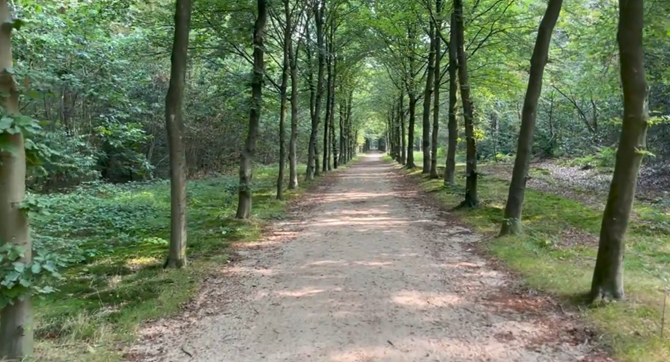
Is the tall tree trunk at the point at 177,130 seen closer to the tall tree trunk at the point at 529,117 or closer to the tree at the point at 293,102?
the tall tree trunk at the point at 529,117

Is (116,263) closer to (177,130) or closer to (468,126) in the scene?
(177,130)

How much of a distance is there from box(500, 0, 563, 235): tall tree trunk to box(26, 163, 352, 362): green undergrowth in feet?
17.6

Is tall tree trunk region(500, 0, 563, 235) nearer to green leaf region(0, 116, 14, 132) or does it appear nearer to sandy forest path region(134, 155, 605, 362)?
sandy forest path region(134, 155, 605, 362)

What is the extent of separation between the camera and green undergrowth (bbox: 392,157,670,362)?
455 centimetres

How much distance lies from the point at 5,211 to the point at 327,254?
5227 mm

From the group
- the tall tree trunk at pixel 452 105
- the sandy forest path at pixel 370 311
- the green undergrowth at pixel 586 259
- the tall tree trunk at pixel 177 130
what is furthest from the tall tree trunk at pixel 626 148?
the tall tree trunk at pixel 452 105

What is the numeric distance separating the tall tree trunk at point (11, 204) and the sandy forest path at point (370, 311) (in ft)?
3.76

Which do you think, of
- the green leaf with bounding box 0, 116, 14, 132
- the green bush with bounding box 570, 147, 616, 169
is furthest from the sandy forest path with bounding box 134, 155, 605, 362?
the green bush with bounding box 570, 147, 616, 169

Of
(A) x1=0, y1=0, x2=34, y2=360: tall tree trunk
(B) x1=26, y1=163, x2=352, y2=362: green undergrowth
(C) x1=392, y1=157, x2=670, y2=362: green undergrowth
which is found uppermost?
(A) x1=0, y1=0, x2=34, y2=360: tall tree trunk

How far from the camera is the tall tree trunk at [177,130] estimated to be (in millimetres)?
7473

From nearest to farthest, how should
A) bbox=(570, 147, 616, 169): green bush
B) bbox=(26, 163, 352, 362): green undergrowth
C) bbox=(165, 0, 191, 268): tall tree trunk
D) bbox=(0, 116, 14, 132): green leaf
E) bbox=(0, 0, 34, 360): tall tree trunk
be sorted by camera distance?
bbox=(0, 116, 14, 132): green leaf, bbox=(0, 0, 34, 360): tall tree trunk, bbox=(26, 163, 352, 362): green undergrowth, bbox=(165, 0, 191, 268): tall tree trunk, bbox=(570, 147, 616, 169): green bush

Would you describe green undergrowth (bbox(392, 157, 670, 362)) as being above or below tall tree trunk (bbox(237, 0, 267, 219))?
below

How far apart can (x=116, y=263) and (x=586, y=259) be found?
768 cm

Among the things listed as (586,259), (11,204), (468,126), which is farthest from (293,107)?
(11,204)
